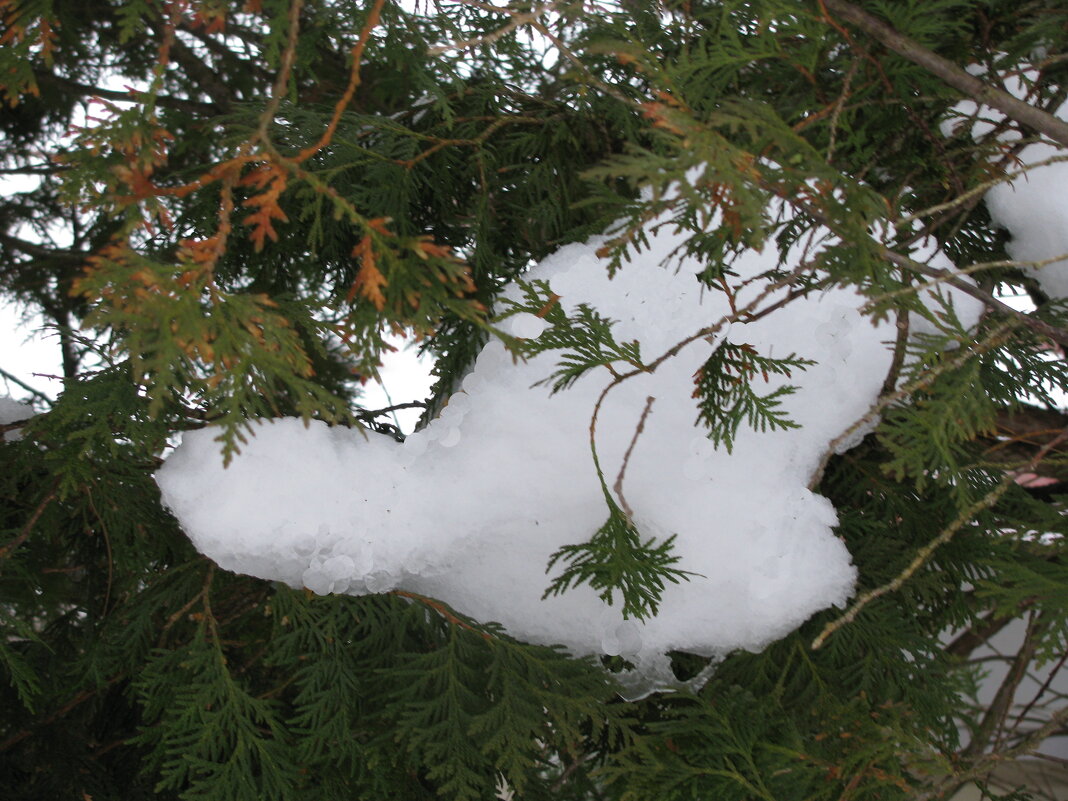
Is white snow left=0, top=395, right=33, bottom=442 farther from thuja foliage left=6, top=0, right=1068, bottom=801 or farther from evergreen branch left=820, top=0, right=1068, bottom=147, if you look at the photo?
evergreen branch left=820, top=0, right=1068, bottom=147

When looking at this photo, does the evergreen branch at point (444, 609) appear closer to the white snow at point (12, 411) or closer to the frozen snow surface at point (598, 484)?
the frozen snow surface at point (598, 484)

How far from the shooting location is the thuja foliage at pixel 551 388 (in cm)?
79

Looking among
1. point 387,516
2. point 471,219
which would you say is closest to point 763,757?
point 387,516

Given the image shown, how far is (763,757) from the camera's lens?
0.96m

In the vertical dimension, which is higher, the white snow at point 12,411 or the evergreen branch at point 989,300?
the white snow at point 12,411

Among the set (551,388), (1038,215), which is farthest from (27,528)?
(1038,215)

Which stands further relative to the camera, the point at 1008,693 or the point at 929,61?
the point at 1008,693

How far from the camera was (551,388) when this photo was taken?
100 cm

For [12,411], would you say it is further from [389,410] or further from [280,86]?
[280,86]

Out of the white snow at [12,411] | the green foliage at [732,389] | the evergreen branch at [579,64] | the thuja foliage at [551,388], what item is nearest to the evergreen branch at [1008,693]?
the thuja foliage at [551,388]

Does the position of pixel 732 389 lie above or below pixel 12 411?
below

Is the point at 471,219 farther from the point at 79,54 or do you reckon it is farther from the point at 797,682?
the point at 79,54

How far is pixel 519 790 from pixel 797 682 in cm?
38

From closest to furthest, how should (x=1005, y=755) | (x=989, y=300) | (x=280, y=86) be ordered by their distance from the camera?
(x=280, y=86), (x=989, y=300), (x=1005, y=755)
